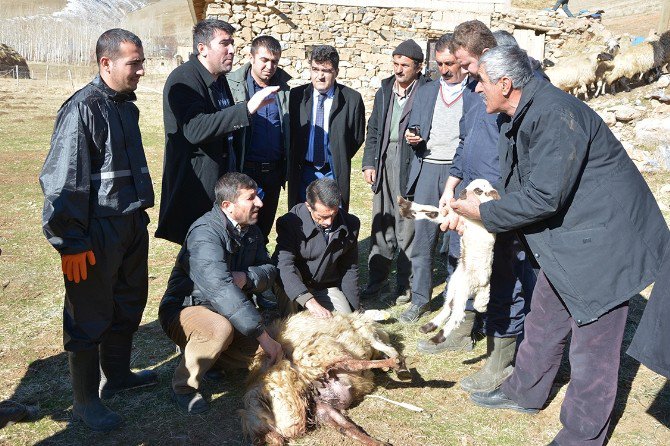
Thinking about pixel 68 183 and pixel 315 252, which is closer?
pixel 68 183

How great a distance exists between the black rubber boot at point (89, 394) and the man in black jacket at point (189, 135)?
3.91 ft

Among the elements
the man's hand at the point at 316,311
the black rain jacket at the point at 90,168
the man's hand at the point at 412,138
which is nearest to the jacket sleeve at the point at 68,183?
the black rain jacket at the point at 90,168

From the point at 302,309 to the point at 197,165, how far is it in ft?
4.49

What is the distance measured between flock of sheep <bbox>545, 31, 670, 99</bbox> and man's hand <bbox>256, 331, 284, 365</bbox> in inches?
459

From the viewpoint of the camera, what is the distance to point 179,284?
396 cm

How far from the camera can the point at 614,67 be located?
13117mm

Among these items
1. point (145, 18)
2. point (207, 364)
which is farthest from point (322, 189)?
point (145, 18)

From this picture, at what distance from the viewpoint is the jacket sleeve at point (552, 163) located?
2.80 metres

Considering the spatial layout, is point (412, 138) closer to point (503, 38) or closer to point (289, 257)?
point (503, 38)

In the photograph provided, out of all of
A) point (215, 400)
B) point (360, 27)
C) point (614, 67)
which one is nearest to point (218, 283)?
point (215, 400)

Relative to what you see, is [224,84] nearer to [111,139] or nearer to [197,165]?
[197,165]

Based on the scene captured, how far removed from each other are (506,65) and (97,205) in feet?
7.59

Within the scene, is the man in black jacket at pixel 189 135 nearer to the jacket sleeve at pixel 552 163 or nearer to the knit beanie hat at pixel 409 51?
the knit beanie hat at pixel 409 51

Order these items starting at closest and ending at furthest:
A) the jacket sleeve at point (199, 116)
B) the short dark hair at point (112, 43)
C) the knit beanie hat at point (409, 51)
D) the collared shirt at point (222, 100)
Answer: the short dark hair at point (112, 43)
the jacket sleeve at point (199, 116)
the collared shirt at point (222, 100)
the knit beanie hat at point (409, 51)
